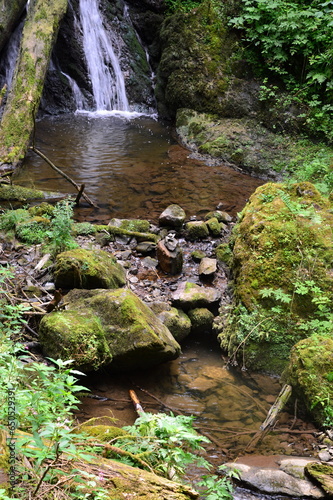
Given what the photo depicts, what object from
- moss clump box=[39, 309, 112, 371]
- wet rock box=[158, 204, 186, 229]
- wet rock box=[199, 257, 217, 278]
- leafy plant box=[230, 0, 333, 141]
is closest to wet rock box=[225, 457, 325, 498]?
moss clump box=[39, 309, 112, 371]

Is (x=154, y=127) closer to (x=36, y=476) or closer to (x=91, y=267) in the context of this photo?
(x=91, y=267)

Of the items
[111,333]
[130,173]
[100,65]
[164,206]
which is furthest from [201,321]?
[100,65]

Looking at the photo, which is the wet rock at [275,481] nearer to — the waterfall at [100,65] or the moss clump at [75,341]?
the moss clump at [75,341]

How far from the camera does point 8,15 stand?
1164 cm

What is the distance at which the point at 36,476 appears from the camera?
1.84 m

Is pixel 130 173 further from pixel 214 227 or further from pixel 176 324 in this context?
pixel 176 324

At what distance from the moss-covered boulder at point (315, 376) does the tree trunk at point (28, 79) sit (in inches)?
249

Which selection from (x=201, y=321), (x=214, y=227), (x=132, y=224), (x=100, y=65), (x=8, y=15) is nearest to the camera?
(x=201, y=321)

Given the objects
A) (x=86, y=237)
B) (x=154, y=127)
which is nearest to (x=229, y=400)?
(x=86, y=237)

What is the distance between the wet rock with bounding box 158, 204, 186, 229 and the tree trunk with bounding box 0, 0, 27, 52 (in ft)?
26.6

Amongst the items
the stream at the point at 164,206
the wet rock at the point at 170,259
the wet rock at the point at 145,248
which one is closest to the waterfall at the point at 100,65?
the stream at the point at 164,206

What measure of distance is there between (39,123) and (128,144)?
3.26 meters

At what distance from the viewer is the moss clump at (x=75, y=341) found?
386 cm

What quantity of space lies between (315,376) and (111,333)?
190cm
